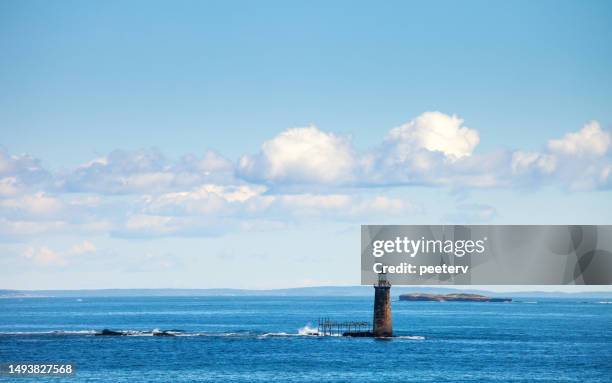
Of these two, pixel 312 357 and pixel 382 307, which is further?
pixel 382 307

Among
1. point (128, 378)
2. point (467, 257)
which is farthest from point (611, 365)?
point (128, 378)

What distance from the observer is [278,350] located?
13762cm

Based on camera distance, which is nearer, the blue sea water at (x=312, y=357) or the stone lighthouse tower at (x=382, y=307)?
the blue sea water at (x=312, y=357)

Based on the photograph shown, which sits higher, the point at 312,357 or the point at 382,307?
the point at 382,307

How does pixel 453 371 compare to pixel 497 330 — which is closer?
pixel 453 371

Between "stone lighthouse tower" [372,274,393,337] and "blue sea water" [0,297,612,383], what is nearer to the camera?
"blue sea water" [0,297,612,383]

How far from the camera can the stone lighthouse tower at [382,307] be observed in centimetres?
13488

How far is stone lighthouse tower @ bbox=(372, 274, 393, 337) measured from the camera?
135 m

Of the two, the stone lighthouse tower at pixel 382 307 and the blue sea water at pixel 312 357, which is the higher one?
the stone lighthouse tower at pixel 382 307

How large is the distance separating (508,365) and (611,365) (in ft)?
43.7

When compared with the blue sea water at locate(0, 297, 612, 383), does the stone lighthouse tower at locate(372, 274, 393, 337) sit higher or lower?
higher

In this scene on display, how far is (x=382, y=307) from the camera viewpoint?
139250 mm

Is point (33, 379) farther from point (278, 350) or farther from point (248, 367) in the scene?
point (278, 350)

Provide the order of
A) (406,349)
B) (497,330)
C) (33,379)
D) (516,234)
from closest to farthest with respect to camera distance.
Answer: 1. (33,379)
2. (516,234)
3. (406,349)
4. (497,330)
